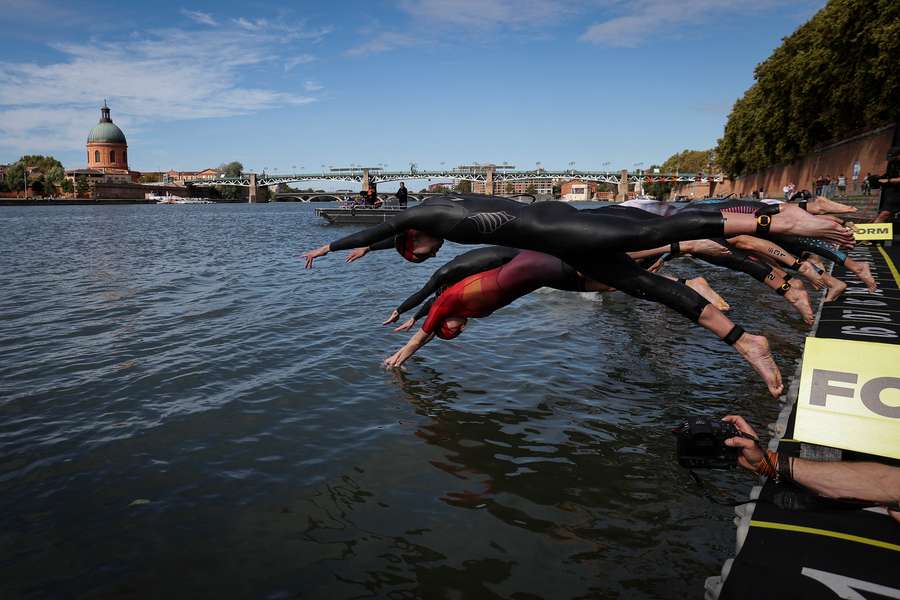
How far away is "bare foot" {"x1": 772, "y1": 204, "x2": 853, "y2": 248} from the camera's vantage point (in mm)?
4847

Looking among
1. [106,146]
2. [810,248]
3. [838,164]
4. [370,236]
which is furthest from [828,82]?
[106,146]

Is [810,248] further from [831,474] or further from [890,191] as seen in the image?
[890,191]

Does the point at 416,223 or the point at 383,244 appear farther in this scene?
the point at 383,244

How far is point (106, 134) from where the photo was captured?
179 meters

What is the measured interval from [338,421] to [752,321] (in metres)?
9.85

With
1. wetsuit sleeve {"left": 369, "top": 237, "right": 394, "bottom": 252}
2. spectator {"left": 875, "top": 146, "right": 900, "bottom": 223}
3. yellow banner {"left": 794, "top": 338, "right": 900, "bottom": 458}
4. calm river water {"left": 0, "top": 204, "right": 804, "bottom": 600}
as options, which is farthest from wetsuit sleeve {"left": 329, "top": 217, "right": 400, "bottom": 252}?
spectator {"left": 875, "top": 146, "right": 900, "bottom": 223}

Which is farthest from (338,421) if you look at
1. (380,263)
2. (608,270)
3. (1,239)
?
(1,239)

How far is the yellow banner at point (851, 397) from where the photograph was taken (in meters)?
4.25

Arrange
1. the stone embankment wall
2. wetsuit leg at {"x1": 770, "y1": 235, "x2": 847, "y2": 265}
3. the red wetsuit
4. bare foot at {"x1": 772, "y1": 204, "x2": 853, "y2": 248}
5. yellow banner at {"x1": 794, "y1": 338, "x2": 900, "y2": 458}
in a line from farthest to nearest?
1. the stone embankment wall
2. wetsuit leg at {"x1": 770, "y1": 235, "x2": 847, "y2": 265}
3. the red wetsuit
4. bare foot at {"x1": 772, "y1": 204, "x2": 853, "y2": 248}
5. yellow banner at {"x1": 794, "y1": 338, "x2": 900, "y2": 458}

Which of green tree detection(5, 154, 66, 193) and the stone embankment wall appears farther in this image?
green tree detection(5, 154, 66, 193)

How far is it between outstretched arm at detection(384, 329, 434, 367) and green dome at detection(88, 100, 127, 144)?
8040 inches

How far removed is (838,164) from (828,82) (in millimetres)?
7313

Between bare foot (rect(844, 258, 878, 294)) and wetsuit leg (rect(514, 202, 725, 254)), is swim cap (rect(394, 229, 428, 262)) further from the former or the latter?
bare foot (rect(844, 258, 878, 294))

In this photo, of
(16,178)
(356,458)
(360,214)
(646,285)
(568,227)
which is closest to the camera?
(568,227)
